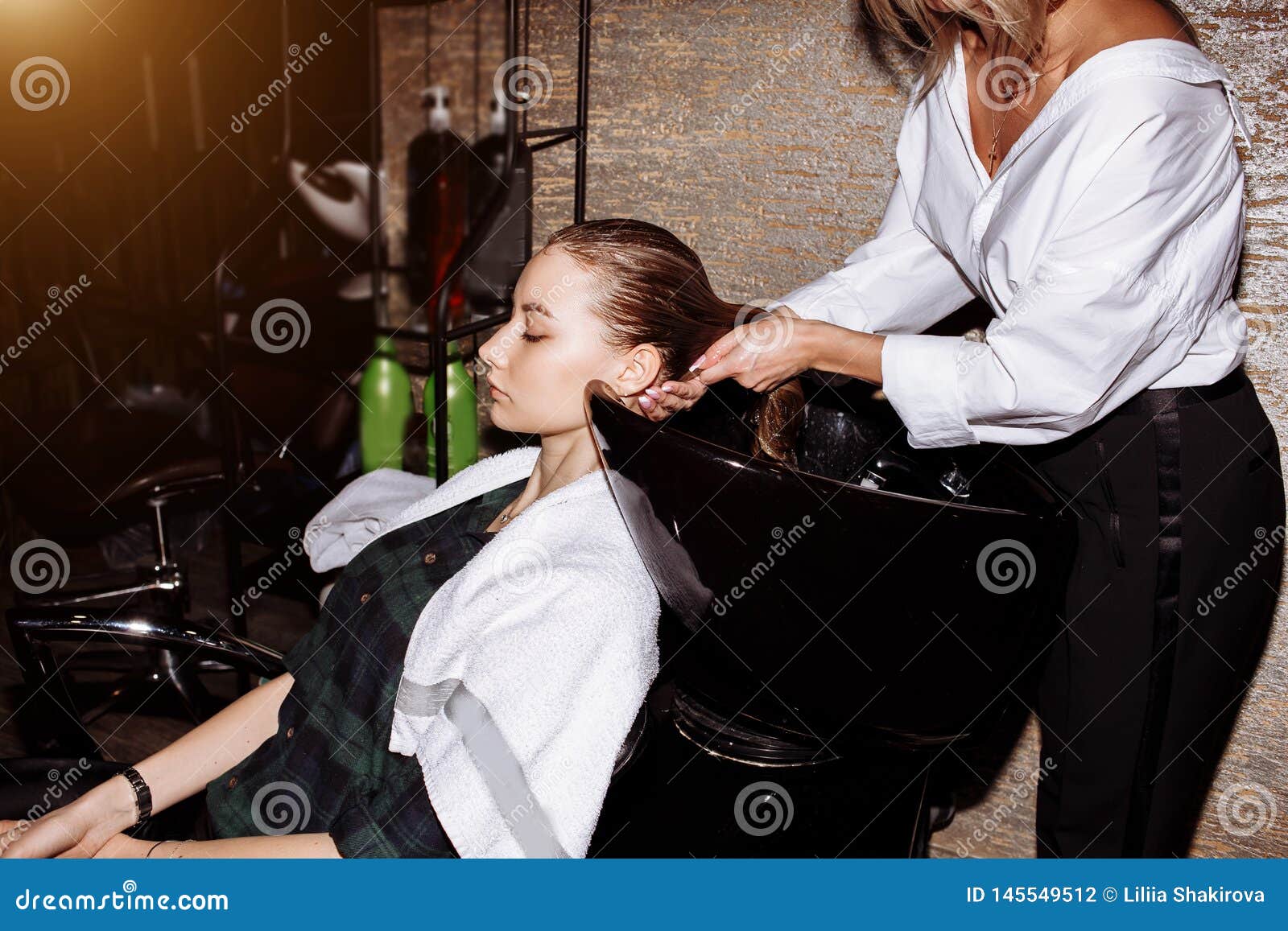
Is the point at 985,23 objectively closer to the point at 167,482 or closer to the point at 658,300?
the point at 658,300

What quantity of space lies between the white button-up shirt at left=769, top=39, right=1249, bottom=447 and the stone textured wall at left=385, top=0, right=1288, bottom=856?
0.36 meters

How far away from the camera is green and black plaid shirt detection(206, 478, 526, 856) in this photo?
1.04 metres

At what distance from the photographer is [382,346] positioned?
2707mm

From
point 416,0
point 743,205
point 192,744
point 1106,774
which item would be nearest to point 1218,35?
point 743,205

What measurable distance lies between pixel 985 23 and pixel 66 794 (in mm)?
1287

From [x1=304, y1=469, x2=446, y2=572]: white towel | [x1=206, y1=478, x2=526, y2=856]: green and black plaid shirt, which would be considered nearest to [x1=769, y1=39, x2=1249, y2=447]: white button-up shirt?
[x1=206, y1=478, x2=526, y2=856]: green and black plaid shirt

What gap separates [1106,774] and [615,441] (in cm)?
71

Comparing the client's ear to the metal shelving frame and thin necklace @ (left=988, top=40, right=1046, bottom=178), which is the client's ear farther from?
the metal shelving frame

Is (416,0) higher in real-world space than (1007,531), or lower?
higher

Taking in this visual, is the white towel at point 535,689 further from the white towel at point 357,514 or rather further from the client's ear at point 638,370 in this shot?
the white towel at point 357,514

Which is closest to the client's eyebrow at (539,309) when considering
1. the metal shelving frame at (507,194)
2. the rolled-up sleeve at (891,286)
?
the rolled-up sleeve at (891,286)

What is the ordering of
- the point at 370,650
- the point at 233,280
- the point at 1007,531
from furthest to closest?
the point at 233,280 < the point at 370,650 < the point at 1007,531

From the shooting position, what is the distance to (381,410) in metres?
2.66

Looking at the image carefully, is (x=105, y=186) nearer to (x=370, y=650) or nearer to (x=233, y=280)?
(x=233, y=280)
